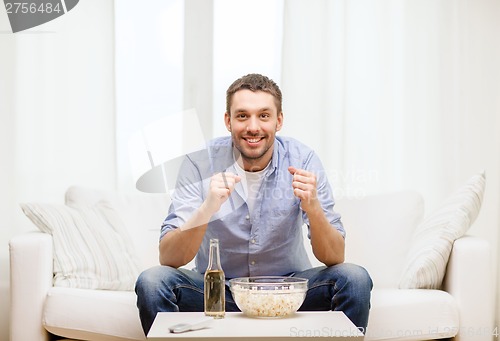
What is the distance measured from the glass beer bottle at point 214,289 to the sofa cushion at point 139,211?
1.02 m

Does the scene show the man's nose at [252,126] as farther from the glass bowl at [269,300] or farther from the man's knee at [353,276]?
the glass bowl at [269,300]

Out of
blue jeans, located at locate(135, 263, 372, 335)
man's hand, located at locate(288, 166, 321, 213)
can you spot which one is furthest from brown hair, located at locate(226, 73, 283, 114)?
blue jeans, located at locate(135, 263, 372, 335)

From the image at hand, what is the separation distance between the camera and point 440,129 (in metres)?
3.45

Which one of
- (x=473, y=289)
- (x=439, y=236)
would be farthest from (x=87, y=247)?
(x=473, y=289)

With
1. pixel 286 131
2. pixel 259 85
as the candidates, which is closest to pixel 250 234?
pixel 259 85

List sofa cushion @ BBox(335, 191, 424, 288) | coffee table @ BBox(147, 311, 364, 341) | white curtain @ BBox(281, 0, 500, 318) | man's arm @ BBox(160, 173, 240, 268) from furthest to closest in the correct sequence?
white curtain @ BBox(281, 0, 500, 318)
sofa cushion @ BBox(335, 191, 424, 288)
man's arm @ BBox(160, 173, 240, 268)
coffee table @ BBox(147, 311, 364, 341)

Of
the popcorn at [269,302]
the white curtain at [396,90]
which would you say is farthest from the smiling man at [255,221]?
the white curtain at [396,90]

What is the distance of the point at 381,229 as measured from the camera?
2.87 meters

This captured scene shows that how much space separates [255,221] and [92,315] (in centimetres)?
63

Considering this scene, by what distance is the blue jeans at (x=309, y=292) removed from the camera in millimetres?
2086

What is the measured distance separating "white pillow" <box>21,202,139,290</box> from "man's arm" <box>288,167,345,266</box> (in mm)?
794

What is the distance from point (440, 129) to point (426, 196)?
1.07 feet

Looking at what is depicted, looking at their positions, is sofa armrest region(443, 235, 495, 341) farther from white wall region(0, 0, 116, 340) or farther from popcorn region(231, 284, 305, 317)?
white wall region(0, 0, 116, 340)

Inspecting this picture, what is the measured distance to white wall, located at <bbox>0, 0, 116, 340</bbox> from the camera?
11.4ft
